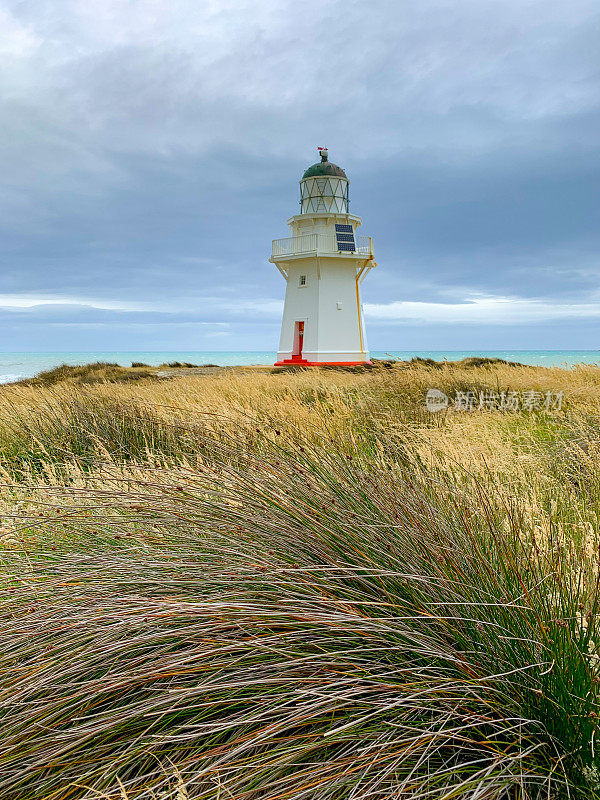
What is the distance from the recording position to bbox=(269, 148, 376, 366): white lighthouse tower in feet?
78.0

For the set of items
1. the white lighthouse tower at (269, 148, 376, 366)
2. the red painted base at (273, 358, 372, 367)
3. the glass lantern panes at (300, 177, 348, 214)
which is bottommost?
the red painted base at (273, 358, 372, 367)

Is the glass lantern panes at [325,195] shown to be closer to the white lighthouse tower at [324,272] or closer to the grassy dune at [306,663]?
the white lighthouse tower at [324,272]

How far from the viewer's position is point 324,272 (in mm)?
23922

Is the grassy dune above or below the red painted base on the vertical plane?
below

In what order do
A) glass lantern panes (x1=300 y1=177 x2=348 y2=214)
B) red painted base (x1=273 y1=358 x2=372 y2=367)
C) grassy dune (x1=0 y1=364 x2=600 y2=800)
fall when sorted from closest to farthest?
1. grassy dune (x1=0 y1=364 x2=600 y2=800)
2. red painted base (x1=273 y1=358 x2=372 y2=367)
3. glass lantern panes (x1=300 y1=177 x2=348 y2=214)

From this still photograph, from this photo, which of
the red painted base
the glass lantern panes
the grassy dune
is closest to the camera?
the grassy dune

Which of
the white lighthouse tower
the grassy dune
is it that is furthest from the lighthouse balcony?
the grassy dune

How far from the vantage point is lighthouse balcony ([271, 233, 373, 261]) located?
2355 cm

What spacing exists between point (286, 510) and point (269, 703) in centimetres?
91

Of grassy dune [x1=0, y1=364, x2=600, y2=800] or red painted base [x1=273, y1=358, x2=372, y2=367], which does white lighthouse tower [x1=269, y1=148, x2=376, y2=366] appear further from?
grassy dune [x1=0, y1=364, x2=600, y2=800]

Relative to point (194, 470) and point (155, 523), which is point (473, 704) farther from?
point (194, 470)

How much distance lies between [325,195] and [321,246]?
265 cm

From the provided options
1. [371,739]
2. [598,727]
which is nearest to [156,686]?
[371,739]

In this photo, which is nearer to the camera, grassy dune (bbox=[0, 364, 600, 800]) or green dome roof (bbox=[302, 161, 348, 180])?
grassy dune (bbox=[0, 364, 600, 800])
